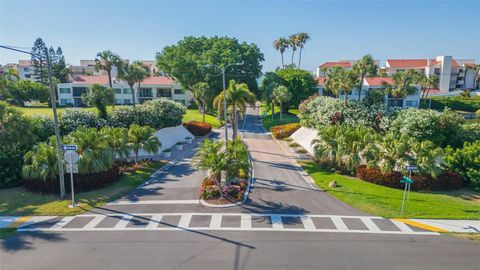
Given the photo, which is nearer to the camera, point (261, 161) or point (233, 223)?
point (233, 223)

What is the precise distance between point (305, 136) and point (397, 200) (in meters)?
20.4

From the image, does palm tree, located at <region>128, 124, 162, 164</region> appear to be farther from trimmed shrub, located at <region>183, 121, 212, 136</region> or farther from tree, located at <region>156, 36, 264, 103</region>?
tree, located at <region>156, 36, 264, 103</region>

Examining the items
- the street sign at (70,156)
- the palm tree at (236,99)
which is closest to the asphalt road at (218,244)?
the street sign at (70,156)

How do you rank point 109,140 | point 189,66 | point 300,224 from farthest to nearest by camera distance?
point 189,66
point 109,140
point 300,224

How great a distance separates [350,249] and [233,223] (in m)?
5.85

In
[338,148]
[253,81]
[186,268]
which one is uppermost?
[253,81]

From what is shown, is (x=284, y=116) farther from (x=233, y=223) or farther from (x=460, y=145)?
(x=233, y=223)

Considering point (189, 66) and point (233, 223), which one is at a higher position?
point (189, 66)

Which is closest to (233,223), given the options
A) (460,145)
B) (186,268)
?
(186,268)

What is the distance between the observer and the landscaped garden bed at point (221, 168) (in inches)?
749

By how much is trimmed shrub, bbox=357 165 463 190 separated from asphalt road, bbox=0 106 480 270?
6.47 m

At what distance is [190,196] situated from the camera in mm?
20500

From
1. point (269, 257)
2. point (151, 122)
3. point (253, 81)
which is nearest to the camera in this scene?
point (269, 257)

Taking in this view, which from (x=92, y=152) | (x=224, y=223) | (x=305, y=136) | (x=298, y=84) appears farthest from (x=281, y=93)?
(x=224, y=223)
